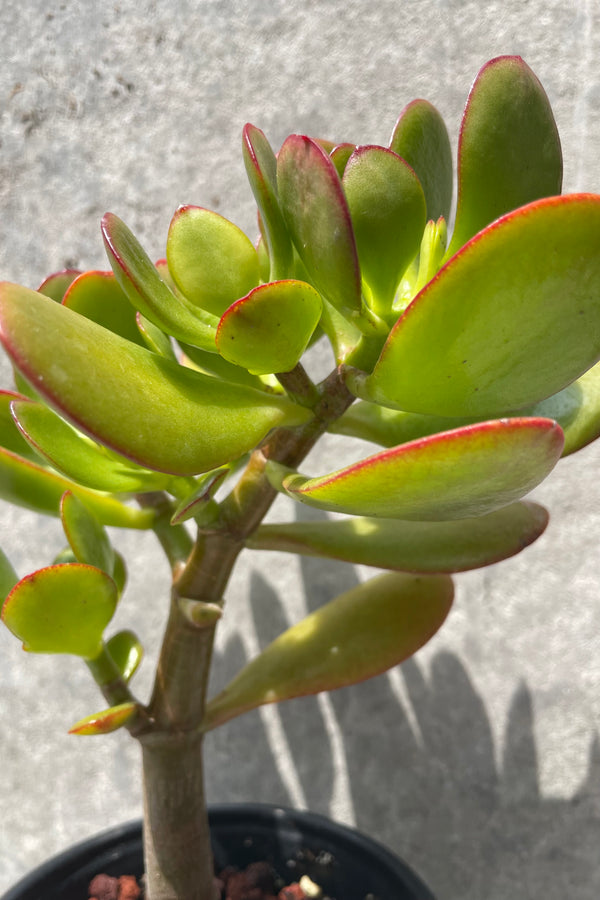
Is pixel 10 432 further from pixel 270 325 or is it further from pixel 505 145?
pixel 505 145

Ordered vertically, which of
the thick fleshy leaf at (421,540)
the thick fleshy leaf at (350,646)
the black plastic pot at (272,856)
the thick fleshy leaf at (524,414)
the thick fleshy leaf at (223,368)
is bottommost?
the black plastic pot at (272,856)

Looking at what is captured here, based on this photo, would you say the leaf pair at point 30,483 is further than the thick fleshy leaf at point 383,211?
Yes

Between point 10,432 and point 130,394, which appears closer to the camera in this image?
point 130,394

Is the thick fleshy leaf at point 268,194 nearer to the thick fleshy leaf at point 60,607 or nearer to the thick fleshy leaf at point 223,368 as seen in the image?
the thick fleshy leaf at point 223,368

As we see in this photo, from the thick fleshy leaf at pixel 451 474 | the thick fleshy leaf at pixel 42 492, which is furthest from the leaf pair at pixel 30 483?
the thick fleshy leaf at pixel 451 474

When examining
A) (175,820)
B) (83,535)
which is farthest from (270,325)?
(175,820)

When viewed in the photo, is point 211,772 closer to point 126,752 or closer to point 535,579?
point 126,752

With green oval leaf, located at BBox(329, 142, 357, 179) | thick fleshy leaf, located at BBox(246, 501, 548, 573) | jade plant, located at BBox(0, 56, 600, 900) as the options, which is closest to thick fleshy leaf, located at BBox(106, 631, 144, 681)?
jade plant, located at BBox(0, 56, 600, 900)
